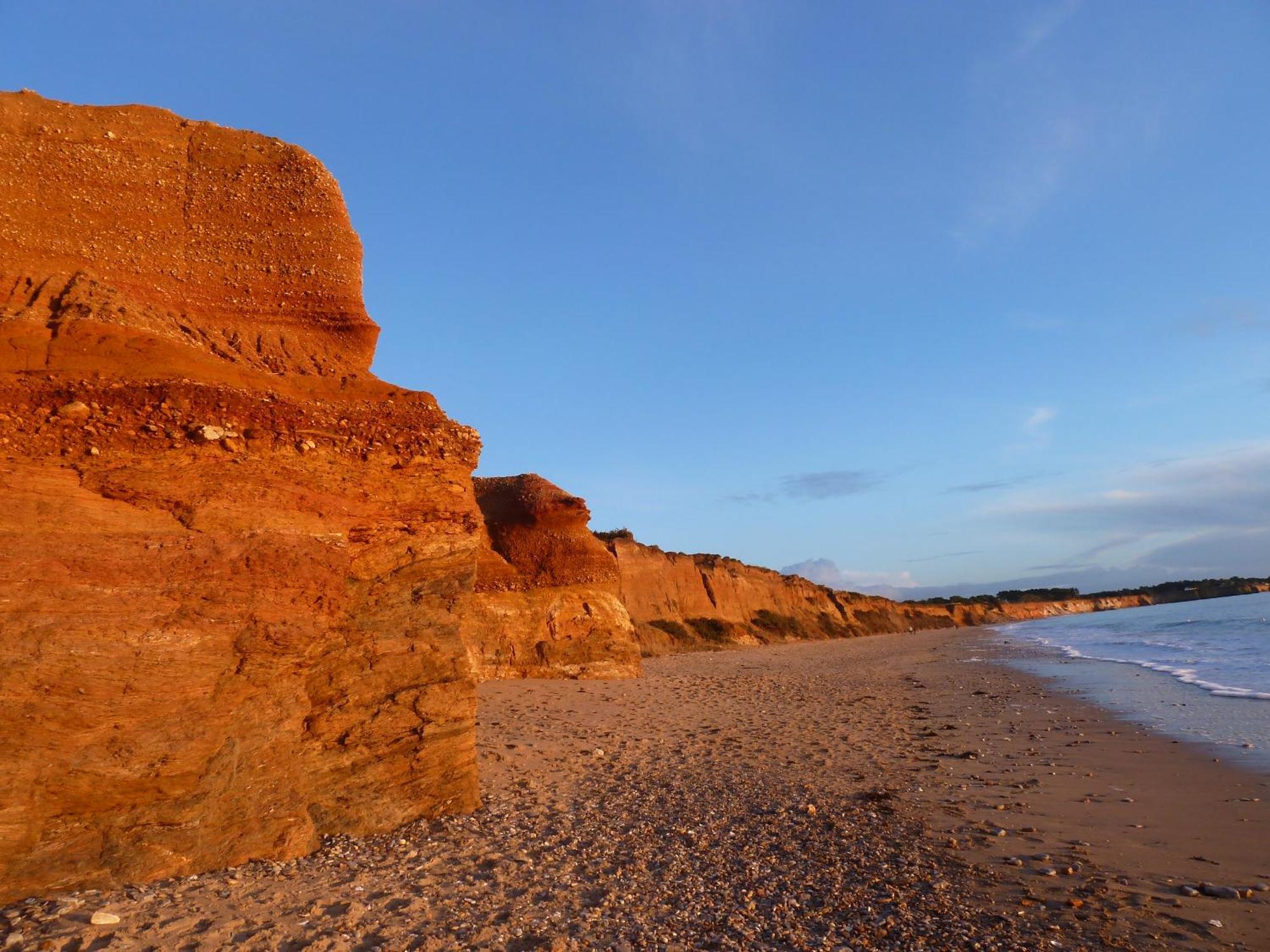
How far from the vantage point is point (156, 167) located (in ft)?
26.1

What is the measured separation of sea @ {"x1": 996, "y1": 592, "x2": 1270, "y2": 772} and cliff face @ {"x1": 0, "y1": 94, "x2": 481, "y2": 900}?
1013 cm

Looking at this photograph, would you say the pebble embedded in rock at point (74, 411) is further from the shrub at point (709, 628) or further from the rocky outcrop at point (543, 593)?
the shrub at point (709, 628)

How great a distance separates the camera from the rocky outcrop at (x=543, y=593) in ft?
60.1

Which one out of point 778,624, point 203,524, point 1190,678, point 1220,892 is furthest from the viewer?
point 778,624

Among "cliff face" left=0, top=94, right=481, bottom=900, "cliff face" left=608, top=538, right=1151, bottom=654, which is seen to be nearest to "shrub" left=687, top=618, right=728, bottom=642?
"cliff face" left=608, top=538, right=1151, bottom=654

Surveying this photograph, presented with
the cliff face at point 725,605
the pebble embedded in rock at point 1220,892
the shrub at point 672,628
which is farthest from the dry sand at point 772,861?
the shrub at point 672,628

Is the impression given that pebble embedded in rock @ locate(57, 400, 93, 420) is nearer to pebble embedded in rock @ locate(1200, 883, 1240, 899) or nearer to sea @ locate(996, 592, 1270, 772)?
pebble embedded in rock @ locate(1200, 883, 1240, 899)

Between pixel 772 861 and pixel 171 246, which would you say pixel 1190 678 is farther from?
pixel 171 246

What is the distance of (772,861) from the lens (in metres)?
5.77

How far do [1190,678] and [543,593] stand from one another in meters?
16.3

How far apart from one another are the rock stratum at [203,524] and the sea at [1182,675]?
33.3 feet

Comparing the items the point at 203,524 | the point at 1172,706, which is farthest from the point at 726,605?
the point at 203,524

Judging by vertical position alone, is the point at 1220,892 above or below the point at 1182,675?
below

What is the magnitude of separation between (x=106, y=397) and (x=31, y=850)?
11.2 feet
